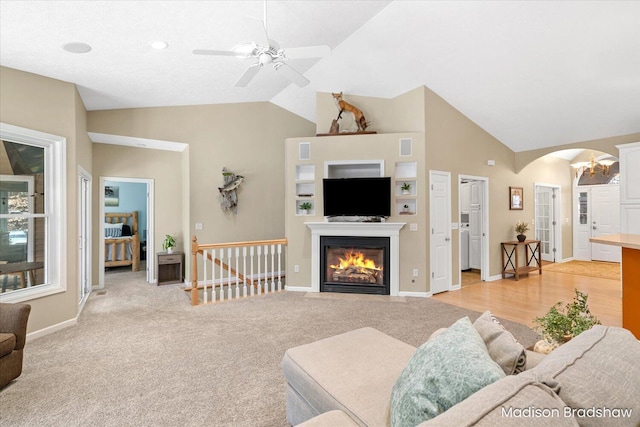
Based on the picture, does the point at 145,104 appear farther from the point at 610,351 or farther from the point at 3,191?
the point at 610,351

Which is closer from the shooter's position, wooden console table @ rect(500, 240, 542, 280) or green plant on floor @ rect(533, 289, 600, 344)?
green plant on floor @ rect(533, 289, 600, 344)

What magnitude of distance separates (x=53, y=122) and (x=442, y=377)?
4.60 meters

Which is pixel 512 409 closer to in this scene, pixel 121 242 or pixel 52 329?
pixel 52 329

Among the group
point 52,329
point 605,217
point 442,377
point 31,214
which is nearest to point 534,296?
point 605,217

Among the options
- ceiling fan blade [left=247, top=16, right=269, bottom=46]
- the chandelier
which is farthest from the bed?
the chandelier

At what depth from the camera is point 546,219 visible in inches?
318

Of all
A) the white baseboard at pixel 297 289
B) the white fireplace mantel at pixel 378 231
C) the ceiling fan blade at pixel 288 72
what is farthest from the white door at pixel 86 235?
the ceiling fan blade at pixel 288 72

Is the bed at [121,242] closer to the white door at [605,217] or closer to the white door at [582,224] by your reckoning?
the white door at [582,224]

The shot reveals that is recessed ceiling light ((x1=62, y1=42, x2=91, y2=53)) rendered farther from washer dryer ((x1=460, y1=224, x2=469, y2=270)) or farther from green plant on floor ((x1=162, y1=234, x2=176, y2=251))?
washer dryer ((x1=460, y1=224, x2=469, y2=270))

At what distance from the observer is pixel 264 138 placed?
6336 millimetres

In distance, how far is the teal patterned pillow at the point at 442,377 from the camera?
37.2 inches

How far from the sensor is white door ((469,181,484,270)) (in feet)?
21.7

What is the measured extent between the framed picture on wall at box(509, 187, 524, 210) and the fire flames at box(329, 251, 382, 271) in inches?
134

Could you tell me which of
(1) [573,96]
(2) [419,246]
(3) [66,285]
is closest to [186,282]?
(3) [66,285]
